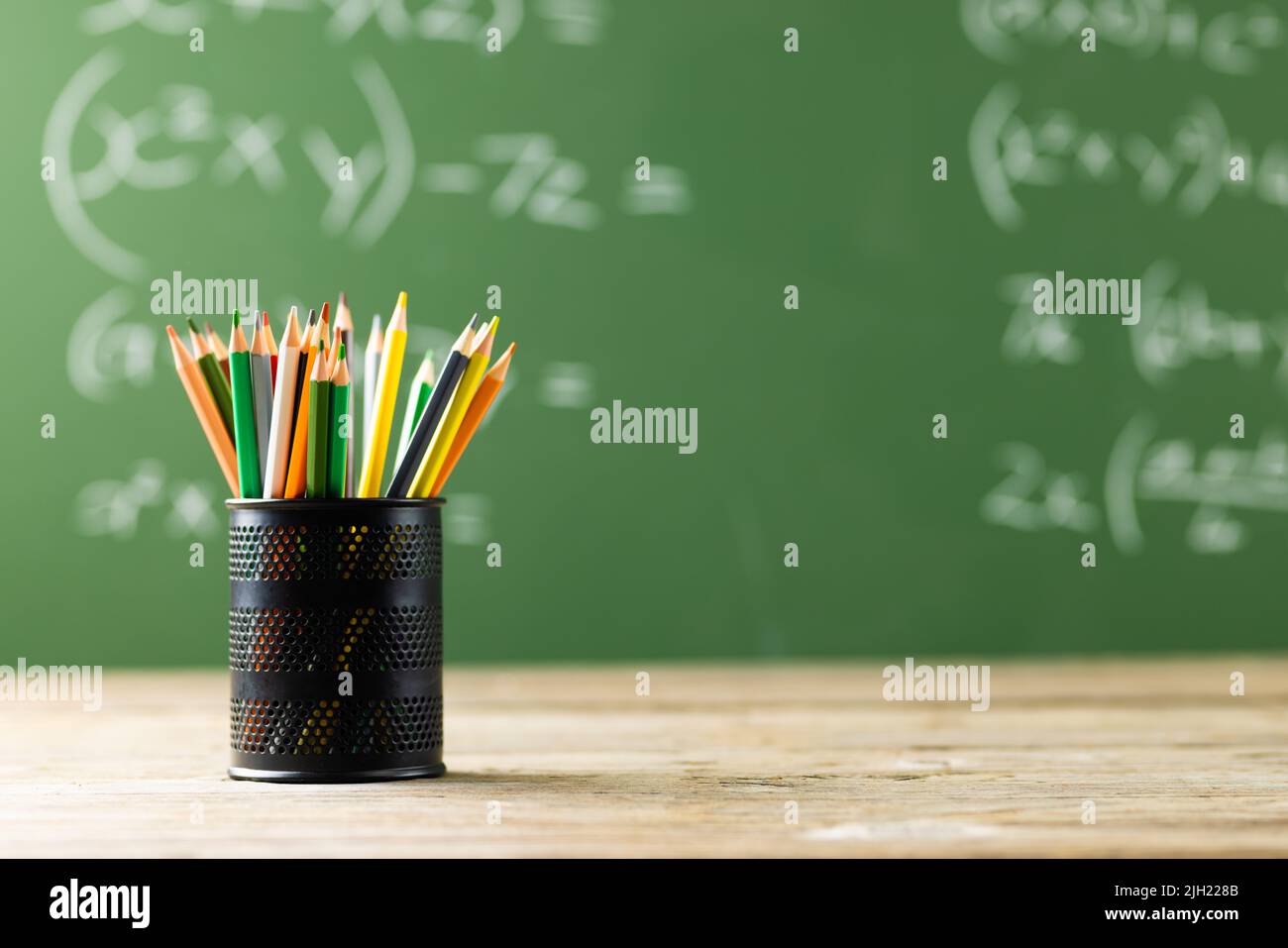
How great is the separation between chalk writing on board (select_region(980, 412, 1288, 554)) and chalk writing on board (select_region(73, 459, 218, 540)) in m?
0.84

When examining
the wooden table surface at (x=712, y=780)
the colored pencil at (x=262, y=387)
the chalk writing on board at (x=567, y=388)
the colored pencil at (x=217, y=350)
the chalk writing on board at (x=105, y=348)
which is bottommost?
the wooden table surface at (x=712, y=780)

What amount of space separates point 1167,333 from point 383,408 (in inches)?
40.2

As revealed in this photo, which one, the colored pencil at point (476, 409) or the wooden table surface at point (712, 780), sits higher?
the colored pencil at point (476, 409)

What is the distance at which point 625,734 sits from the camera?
978 millimetres

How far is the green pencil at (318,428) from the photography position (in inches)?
29.7

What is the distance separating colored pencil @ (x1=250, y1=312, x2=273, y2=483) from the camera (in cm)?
78

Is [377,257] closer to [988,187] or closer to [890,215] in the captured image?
[890,215]

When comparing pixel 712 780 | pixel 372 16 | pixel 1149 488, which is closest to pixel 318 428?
pixel 712 780

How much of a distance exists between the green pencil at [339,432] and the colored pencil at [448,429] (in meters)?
0.04

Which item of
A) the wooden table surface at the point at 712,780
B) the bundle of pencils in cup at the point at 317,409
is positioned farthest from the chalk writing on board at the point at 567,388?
the bundle of pencils in cup at the point at 317,409

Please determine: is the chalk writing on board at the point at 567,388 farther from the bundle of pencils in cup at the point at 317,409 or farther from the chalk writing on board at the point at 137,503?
the bundle of pencils in cup at the point at 317,409

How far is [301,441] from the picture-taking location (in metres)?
0.76

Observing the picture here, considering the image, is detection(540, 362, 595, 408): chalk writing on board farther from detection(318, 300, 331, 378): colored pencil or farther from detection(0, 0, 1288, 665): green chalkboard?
detection(318, 300, 331, 378): colored pencil
